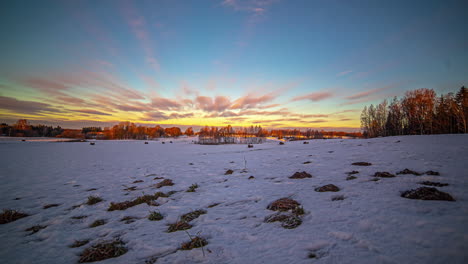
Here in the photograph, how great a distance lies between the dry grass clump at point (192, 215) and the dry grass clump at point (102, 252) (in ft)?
5.17

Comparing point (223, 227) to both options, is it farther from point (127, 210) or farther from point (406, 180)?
point (406, 180)

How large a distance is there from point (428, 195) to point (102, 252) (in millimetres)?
7673

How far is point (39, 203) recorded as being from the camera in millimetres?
7391

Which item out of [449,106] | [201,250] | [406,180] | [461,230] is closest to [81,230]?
[201,250]

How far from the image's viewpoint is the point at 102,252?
3.53m

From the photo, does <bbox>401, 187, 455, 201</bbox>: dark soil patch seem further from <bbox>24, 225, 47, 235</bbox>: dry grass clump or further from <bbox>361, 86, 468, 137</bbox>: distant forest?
<bbox>361, 86, 468, 137</bbox>: distant forest

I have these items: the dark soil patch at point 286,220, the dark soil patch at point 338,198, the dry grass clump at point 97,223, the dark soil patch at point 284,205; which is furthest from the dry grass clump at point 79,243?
the dark soil patch at point 338,198

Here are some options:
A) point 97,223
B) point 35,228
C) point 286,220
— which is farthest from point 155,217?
point 286,220

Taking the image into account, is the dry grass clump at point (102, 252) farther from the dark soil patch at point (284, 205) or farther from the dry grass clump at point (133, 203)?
the dark soil patch at point (284, 205)

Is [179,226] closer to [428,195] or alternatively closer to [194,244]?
[194,244]

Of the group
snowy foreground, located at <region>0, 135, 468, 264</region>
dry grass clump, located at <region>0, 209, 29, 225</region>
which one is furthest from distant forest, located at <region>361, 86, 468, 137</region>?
dry grass clump, located at <region>0, 209, 29, 225</region>

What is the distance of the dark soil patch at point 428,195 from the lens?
4141mm

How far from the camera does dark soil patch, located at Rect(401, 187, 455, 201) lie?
414cm

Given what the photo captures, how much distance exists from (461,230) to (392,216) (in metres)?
0.91
